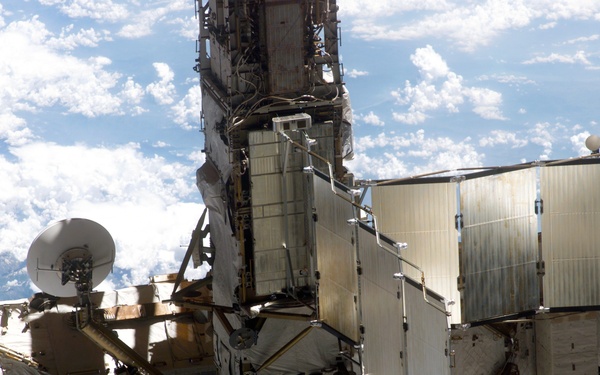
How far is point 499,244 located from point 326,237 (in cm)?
404

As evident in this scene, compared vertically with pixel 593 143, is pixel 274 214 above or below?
below

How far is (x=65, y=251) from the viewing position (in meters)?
26.9

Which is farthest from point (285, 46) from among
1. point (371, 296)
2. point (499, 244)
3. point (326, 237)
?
point (499, 244)

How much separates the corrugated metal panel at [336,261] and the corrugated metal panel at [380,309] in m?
0.52

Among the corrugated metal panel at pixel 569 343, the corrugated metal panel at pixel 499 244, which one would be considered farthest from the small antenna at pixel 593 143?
the corrugated metal panel at pixel 569 343

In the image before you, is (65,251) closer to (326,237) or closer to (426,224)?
(326,237)

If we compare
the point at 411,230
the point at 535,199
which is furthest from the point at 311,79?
the point at 535,199

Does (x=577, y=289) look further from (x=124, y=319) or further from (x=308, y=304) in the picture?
(x=124, y=319)

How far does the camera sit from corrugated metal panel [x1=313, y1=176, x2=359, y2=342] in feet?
71.5

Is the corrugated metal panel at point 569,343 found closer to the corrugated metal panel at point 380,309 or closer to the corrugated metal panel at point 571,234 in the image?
the corrugated metal panel at point 571,234

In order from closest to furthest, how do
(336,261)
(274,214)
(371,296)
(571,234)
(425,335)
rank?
(425,335) < (371,296) < (336,261) < (571,234) < (274,214)

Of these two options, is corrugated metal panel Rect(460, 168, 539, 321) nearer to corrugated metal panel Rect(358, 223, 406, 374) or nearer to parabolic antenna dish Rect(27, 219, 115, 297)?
corrugated metal panel Rect(358, 223, 406, 374)

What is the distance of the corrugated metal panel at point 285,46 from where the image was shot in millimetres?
24000

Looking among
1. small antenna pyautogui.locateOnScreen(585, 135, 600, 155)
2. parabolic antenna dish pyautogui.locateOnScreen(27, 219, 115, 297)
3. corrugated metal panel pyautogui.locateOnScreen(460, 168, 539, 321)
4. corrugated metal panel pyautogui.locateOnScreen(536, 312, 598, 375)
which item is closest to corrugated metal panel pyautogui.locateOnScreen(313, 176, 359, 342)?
corrugated metal panel pyautogui.locateOnScreen(460, 168, 539, 321)
